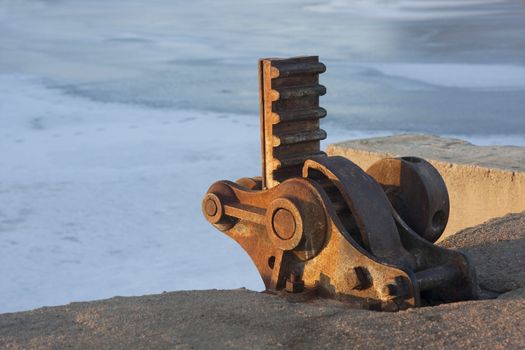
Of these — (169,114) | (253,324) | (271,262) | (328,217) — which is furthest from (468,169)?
(169,114)

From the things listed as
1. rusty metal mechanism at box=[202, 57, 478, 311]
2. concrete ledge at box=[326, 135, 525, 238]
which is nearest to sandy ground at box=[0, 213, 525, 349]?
rusty metal mechanism at box=[202, 57, 478, 311]

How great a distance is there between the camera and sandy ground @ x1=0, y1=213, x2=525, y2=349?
2.13 meters

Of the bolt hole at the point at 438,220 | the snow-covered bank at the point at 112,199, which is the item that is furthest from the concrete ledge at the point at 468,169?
the bolt hole at the point at 438,220

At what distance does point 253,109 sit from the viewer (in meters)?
8.88

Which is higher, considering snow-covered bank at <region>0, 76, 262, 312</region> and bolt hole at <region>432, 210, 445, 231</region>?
bolt hole at <region>432, 210, 445, 231</region>

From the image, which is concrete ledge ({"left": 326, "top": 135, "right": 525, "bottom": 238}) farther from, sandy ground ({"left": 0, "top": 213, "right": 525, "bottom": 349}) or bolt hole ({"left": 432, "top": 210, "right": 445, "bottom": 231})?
sandy ground ({"left": 0, "top": 213, "right": 525, "bottom": 349})

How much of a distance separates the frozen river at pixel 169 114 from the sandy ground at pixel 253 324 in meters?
2.54

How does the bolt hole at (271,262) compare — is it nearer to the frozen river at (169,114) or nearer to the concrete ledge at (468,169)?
the concrete ledge at (468,169)

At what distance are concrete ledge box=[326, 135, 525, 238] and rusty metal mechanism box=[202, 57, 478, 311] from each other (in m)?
1.32

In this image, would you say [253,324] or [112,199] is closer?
[253,324]

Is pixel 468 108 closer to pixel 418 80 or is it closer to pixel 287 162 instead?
pixel 418 80

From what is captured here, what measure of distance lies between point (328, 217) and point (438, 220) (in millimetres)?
579

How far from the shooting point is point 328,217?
2.52 meters

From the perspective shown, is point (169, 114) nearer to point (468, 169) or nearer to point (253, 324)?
point (468, 169)
